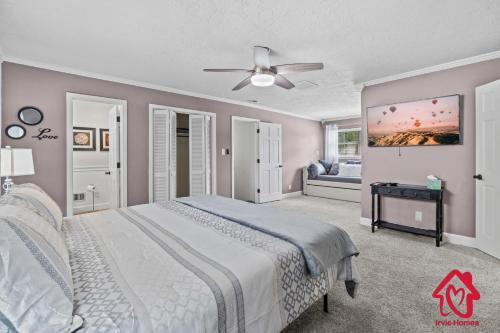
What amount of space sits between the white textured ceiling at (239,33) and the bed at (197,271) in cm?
178

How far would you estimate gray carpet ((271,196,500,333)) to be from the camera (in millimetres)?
1719

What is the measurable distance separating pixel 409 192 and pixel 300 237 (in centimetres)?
270

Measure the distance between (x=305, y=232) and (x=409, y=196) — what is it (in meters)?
2.62

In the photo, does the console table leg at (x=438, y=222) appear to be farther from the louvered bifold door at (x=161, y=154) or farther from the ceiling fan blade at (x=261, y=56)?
the louvered bifold door at (x=161, y=154)

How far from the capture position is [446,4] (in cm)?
201

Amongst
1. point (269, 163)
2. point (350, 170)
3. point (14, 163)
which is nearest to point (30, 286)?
point (14, 163)

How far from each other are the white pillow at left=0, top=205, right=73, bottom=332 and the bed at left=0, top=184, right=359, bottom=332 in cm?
4

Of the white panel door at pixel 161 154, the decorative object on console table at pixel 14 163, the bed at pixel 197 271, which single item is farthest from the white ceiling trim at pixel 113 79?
the bed at pixel 197 271

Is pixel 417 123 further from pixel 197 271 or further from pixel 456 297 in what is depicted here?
pixel 197 271

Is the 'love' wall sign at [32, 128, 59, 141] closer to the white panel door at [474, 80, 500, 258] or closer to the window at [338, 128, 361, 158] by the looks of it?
the white panel door at [474, 80, 500, 258]

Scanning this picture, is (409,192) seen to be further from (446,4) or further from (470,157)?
(446,4)

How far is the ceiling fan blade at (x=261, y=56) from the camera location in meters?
2.71

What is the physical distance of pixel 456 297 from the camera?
2.08 metres

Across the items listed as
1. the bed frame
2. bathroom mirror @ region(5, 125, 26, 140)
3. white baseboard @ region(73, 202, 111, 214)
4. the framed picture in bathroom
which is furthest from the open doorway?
the bed frame
